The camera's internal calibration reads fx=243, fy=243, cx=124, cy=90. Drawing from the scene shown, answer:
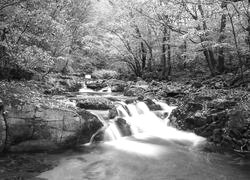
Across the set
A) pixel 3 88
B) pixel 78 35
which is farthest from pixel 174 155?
pixel 78 35

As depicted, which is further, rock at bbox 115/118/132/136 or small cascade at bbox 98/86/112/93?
small cascade at bbox 98/86/112/93

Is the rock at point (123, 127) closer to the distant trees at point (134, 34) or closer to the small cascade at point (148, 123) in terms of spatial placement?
the small cascade at point (148, 123)

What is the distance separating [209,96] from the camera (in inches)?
440

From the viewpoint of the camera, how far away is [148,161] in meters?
7.74

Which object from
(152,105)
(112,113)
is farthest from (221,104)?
(112,113)

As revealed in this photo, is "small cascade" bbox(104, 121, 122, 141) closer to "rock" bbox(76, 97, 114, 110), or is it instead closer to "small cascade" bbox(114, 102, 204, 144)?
"small cascade" bbox(114, 102, 204, 144)

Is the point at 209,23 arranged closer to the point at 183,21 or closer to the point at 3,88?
the point at 183,21

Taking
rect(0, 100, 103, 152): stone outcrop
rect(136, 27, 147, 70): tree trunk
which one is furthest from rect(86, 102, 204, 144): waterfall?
rect(136, 27, 147, 70): tree trunk

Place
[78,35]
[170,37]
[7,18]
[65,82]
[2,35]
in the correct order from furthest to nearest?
[78,35] → [170,37] → [65,82] → [2,35] → [7,18]

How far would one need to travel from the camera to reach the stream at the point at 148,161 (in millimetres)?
6602

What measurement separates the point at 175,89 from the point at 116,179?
10.3 metres

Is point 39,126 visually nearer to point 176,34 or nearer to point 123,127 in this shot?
point 123,127

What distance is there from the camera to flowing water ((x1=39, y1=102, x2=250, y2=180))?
6617mm

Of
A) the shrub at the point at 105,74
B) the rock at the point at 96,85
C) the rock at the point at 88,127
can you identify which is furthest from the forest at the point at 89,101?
the shrub at the point at 105,74
